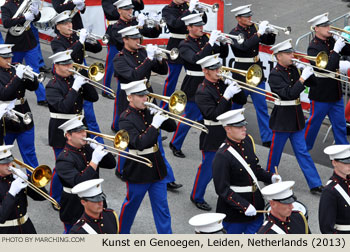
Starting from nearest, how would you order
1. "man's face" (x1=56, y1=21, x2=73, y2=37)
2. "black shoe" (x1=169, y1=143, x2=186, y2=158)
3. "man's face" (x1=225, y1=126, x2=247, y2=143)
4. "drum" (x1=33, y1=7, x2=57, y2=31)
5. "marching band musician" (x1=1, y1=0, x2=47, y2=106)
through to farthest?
"man's face" (x1=225, y1=126, x2=247, y2=143), "black shoe" (x1=169, y1=143, x2=186, y2=158), "man's face" (x1=56, y1=21, x2=73, y2=37), "marching band musician" (x1=1, y1=0, x2=47, y2=106), "drum" (x1=33, y1=7, x2=57, y2=31)

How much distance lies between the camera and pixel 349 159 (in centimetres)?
811

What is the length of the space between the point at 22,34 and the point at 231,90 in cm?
479

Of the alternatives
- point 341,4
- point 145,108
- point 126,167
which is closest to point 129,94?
point 145,108

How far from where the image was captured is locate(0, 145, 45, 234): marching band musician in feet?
27.0

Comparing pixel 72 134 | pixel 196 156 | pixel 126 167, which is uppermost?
pixel 72 134

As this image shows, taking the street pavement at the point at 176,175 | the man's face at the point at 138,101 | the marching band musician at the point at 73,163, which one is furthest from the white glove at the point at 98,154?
the street pavement at the point at 176,175

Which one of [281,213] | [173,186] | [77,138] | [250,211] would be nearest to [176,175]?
[173,186]

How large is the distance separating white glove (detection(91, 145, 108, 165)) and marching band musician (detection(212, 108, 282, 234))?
1.20 metres

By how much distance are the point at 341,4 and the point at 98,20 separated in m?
5.65

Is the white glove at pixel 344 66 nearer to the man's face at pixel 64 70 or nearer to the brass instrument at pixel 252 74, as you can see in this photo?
the brass instrument at pixel 252 74

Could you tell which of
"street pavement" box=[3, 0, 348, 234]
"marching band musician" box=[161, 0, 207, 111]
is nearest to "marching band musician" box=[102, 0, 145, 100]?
"street pavement" box=[3, 0, 348, 234]

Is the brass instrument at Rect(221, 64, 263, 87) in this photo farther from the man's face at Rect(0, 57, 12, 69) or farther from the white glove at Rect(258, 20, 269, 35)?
the man's face at Rect(0, 57, 12, 69)

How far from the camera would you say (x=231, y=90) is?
988 centimetres

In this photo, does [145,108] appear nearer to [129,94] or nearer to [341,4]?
[129,94]
